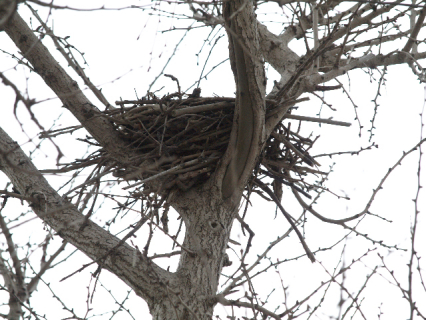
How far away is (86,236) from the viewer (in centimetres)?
232

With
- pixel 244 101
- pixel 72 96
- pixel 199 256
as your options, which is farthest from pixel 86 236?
pixel 244 101

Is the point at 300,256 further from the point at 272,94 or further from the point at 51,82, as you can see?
the point at 51,82

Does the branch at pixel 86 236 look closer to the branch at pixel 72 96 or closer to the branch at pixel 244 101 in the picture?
the branch at pixel 72 96

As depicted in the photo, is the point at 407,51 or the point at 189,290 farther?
the point at 407,51

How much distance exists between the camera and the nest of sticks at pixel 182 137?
2.45 meters

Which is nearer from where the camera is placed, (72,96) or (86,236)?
(86,236)

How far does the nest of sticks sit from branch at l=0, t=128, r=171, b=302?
31 cm

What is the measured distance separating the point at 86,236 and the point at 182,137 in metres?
0.72

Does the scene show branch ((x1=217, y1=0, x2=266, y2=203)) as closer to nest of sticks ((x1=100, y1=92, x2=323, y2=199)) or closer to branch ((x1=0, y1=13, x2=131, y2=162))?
nest of sticks ((x1=100, y1=92, x2=323, y2=199))

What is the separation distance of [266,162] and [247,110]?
484 mm

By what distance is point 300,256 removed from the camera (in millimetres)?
2678

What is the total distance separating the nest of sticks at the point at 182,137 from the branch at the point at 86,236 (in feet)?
1.03

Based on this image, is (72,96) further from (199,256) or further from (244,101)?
(199,256)

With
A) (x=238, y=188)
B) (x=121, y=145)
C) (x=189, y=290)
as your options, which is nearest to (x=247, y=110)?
(x=238, y=188)
